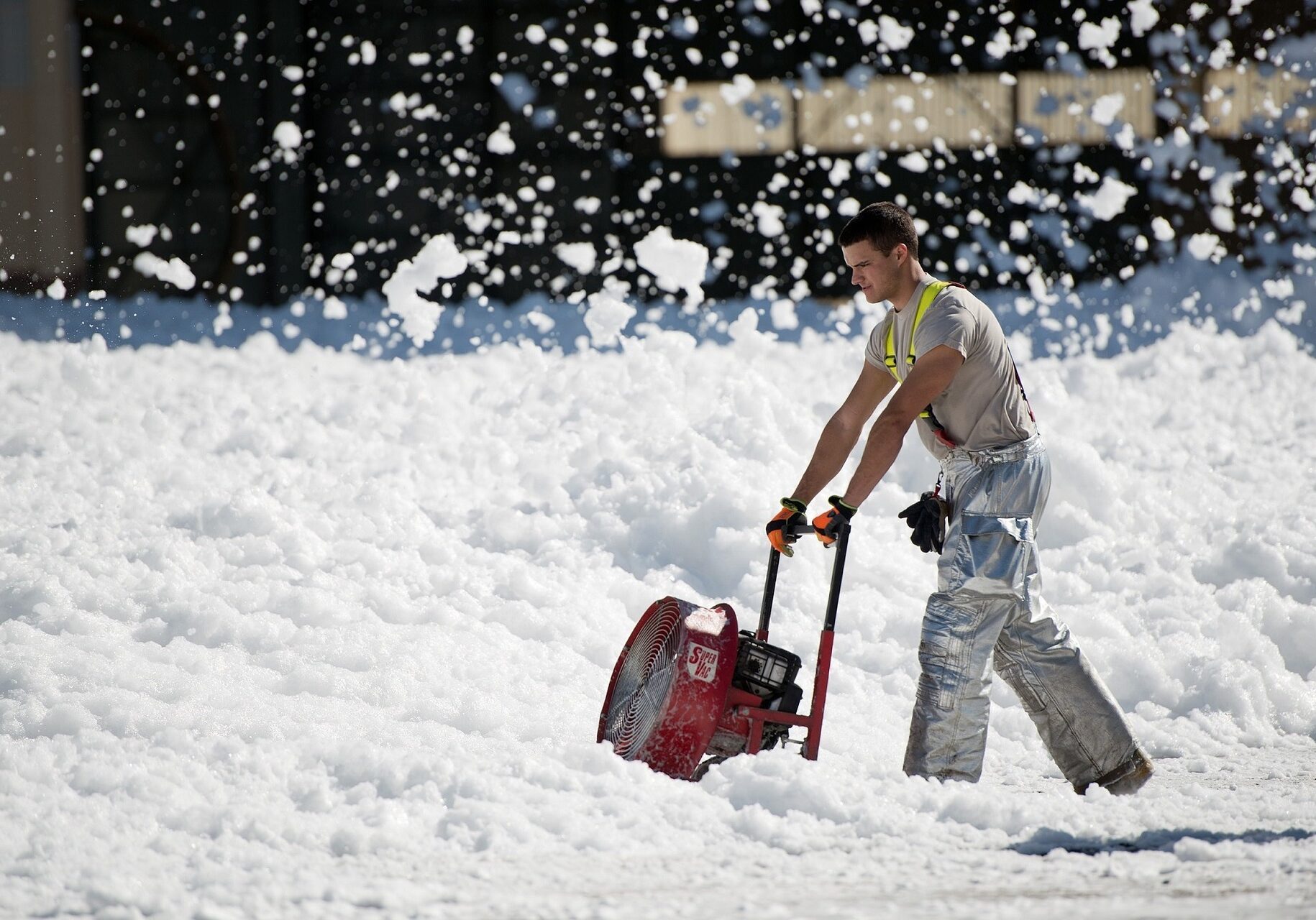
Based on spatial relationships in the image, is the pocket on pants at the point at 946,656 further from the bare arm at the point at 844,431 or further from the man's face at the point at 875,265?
the man's face at the point at 875,265

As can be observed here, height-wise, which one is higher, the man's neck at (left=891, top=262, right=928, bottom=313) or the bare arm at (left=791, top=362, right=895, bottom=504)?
the man's neck at (left=891, top=262, right=928, bottom=313)

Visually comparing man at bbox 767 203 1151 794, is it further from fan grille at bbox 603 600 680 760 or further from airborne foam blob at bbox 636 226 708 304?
airborne foam blob at bbox 636 226 708 304

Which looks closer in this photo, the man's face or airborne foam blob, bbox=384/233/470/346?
the man's face

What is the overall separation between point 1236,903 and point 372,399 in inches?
223

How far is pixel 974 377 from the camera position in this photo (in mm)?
2957

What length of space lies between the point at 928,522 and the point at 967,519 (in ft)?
0.31

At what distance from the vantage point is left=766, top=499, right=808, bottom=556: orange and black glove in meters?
3.00

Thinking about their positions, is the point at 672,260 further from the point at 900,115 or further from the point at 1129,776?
the point at 1129,776

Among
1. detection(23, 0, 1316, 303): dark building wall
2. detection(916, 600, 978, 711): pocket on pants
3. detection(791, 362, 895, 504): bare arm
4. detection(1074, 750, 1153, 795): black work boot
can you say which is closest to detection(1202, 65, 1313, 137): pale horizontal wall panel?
Result: detection(23, 0, 1316, 303): dark building wall

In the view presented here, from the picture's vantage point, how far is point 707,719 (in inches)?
110

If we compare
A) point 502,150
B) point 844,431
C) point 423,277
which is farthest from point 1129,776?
point 423,277

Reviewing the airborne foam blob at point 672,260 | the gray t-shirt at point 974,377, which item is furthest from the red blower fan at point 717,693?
the airborne foam blob at point 672,260

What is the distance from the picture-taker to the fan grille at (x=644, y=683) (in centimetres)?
291

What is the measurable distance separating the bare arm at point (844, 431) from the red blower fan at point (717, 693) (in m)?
0.19
